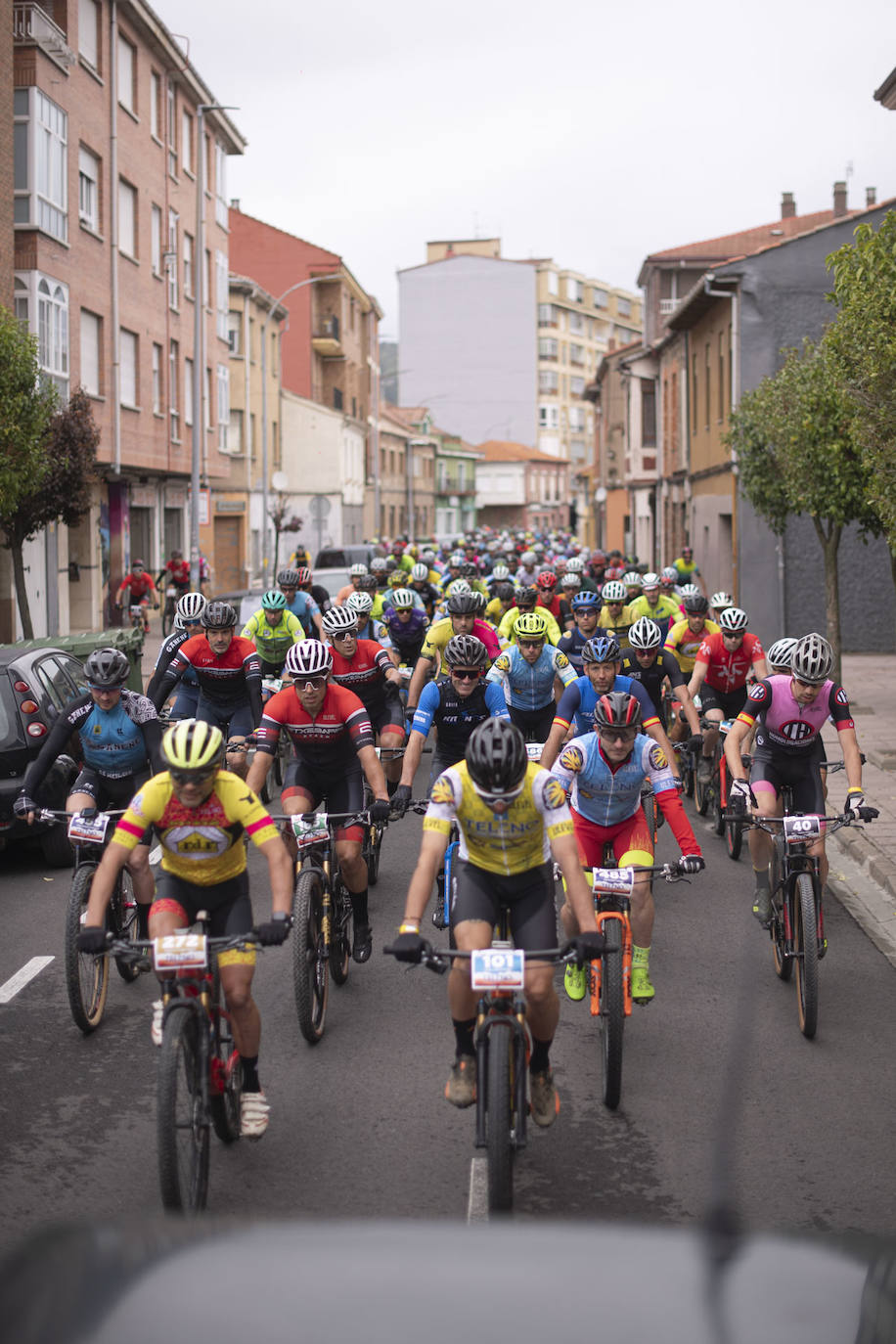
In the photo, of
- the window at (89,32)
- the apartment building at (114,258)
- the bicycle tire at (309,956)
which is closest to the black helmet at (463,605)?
the bicycle tire at (309,956)

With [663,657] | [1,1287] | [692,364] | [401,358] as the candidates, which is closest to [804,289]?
[692,364]

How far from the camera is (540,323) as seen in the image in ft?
397

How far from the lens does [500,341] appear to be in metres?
120

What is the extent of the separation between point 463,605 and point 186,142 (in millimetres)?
31034

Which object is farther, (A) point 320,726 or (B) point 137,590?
(B) point 137,590

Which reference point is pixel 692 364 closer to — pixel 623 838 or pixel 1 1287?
pixel 623 838

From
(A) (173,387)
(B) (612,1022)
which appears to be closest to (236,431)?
(A) (173,387)

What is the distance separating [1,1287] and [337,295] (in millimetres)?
69511

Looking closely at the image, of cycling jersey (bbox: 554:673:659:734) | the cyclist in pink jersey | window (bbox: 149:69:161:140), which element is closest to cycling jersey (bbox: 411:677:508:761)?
cycling jersey (bbox: 554:673:659:734)

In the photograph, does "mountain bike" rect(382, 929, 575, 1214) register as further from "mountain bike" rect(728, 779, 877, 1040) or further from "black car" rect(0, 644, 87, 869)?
"black car" rect(0, 644, 87, 869)

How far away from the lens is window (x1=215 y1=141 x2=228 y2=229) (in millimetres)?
43125

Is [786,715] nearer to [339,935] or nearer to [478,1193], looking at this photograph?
[339,935]

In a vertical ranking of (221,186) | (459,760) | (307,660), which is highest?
(221,186)

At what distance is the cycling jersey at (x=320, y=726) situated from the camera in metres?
8.28
